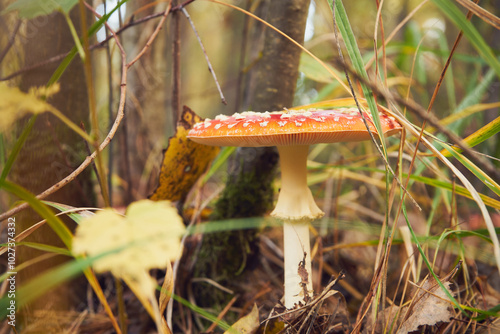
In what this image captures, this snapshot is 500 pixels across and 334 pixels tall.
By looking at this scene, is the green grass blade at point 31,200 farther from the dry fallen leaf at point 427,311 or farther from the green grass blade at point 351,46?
the dry fallen leaf at point 427,311

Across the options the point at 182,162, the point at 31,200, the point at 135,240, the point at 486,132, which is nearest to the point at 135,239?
the point at 135,240

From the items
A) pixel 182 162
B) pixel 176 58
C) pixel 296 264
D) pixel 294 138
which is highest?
pixel 176 58

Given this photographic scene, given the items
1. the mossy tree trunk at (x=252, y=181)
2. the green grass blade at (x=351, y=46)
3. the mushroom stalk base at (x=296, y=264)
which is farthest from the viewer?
the mossy tree trunk at (x=252, y=181)

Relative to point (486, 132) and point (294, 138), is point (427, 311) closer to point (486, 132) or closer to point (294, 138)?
point (486, 132)

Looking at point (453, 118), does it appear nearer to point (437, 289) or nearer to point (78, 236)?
point (437, 289)

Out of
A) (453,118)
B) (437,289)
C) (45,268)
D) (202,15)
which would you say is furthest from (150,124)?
(202,15)

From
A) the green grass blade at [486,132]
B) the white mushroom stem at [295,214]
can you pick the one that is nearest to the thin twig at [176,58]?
the white mushroom stem at [295,214]

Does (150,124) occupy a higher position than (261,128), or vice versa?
(150,124)
